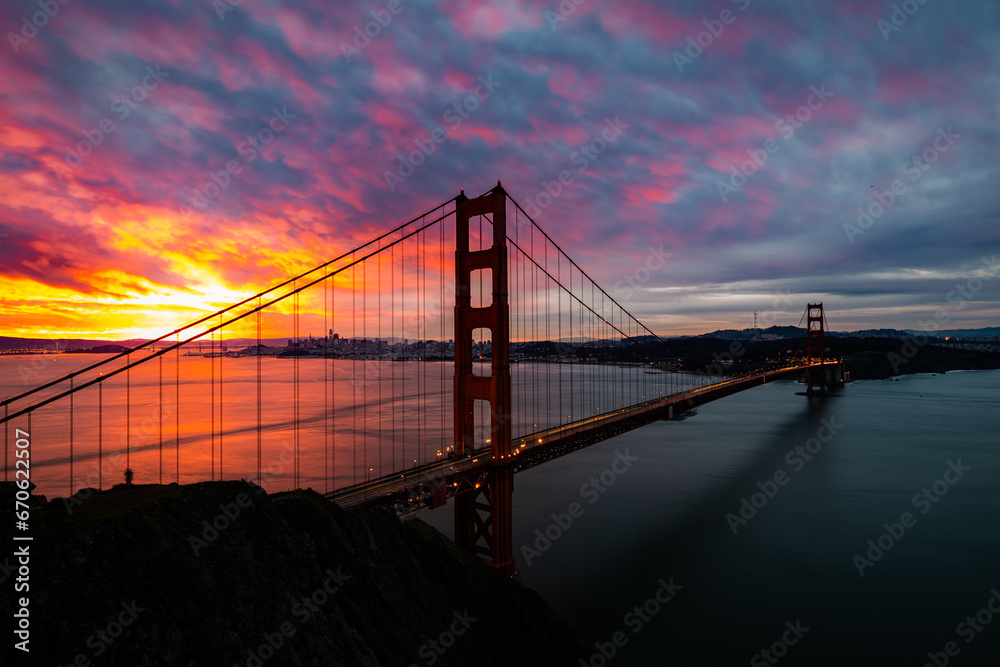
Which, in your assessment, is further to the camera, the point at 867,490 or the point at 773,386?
the point at 773,386

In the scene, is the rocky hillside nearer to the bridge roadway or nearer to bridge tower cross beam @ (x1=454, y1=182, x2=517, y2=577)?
the bridge roadway

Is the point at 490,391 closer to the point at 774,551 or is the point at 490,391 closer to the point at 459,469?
the point at 459,469

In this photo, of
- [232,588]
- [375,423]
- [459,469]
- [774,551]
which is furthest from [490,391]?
[375,423]

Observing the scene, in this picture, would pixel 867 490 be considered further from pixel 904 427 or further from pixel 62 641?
pixel 62 641

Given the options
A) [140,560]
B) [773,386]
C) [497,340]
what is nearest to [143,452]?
[497,340]

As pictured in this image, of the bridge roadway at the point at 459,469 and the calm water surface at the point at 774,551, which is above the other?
the bridge roadway at the point at 459,469

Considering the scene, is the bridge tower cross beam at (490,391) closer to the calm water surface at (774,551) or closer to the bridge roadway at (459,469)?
the bridge roadway at (459,469)

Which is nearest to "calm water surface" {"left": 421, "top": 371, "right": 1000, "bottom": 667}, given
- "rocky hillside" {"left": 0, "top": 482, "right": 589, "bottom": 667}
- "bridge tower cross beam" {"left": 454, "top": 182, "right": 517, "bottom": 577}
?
"bridge tower cross beam" {"left": 454, "top": 182, "right": 517, "bottom": 577}

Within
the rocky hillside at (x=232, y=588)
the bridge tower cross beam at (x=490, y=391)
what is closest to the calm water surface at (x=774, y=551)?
the bridge tower cross beam at (x=490, y=391)
